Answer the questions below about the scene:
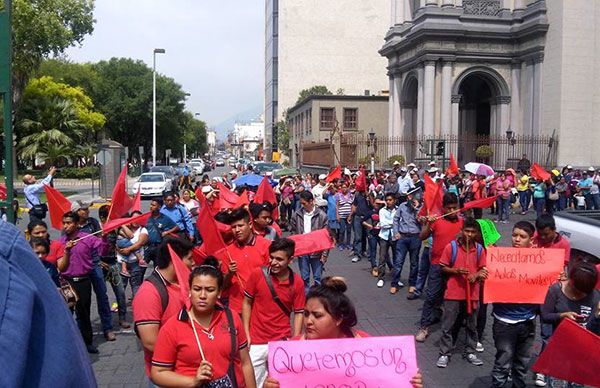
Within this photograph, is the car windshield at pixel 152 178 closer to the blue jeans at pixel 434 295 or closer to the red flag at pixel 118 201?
the red flag at pixel 118 201

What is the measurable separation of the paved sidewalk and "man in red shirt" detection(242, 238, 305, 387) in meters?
1.99

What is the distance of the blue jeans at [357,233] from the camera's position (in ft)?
49.5

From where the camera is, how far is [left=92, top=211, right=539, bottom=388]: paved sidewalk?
6.89m

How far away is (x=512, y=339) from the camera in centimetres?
584

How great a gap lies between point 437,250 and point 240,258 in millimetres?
3468

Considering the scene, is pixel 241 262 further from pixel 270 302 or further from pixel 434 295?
pixel 434 295

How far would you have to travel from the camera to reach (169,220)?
10.1 m

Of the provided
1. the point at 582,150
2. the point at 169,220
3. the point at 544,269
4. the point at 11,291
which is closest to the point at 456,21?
the point at 582,150

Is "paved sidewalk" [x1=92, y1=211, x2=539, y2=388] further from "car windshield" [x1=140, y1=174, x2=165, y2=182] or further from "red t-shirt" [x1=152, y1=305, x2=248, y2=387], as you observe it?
"car windshield" [x1=140, y1=174, x2=165, y2=182]

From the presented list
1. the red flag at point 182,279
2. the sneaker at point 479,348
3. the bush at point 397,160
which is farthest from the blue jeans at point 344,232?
the bush at point 397,160

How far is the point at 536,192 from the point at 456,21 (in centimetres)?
1670

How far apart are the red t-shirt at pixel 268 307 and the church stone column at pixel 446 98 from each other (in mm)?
32336

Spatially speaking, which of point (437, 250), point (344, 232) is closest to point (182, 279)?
point (437, 250)

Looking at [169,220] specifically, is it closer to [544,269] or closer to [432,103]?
[544,269]
